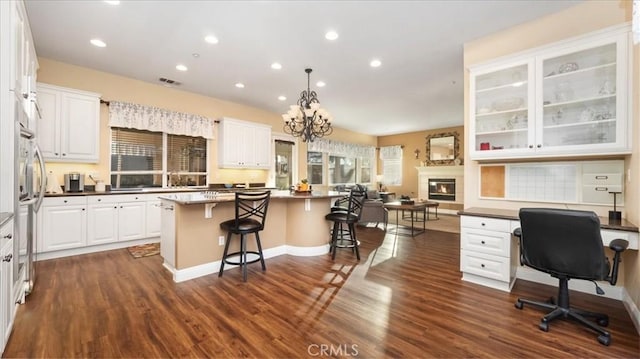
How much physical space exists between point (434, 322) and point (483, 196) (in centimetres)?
194

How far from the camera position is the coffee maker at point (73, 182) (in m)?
4.14

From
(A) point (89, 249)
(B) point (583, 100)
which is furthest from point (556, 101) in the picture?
(A) point (89, 249)

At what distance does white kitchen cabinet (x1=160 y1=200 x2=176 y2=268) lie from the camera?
321 centimetres

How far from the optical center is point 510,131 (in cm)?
314

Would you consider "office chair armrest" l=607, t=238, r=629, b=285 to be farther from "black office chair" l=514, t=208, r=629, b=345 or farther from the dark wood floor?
the dark wood floor

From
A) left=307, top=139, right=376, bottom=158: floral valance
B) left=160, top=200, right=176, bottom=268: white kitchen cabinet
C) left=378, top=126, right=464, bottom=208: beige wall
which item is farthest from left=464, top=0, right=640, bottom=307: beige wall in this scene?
left=378, top=126, right=464, bottom=208: beige wall

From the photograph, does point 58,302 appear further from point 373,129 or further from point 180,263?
point 373,129

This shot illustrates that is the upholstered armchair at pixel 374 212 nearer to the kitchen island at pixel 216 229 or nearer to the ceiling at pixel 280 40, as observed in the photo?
the kitchen island at pixel 216 229

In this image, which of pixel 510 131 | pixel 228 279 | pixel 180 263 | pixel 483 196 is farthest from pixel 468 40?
pixel 180 263

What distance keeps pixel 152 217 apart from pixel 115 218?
1.72 ft

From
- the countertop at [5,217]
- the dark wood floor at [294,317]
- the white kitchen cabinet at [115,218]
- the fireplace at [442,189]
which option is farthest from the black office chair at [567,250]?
the fireplace at [442,189]

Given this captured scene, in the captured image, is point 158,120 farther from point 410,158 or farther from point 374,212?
point 410,158

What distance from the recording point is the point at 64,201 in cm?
392

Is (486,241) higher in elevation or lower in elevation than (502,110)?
lower
